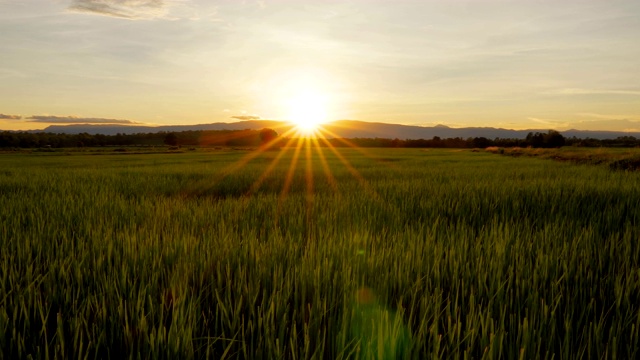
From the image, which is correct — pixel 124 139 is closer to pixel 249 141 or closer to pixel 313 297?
pixel 249 141

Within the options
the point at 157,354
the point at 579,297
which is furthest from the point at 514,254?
the point at 157,354

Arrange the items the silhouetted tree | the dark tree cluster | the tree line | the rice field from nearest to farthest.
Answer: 1. the rice field
2. the silhouetted tree
3. the tree line
4. the dark tree cluster

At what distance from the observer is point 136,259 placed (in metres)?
2.33

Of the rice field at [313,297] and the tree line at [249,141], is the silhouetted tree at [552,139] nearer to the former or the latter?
the tree line at [249,141]

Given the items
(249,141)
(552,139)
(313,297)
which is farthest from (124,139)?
(313,297)

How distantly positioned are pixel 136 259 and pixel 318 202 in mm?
3159

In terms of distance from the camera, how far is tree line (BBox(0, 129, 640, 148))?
69000 mm

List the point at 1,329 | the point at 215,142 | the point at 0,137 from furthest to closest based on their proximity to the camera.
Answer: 1. the point at 215,142
2. the point at 0,137
3. the point at 1,329

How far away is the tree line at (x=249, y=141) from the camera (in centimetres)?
6900

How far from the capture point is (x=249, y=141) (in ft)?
395

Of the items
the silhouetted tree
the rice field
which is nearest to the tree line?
the silhouetted tree

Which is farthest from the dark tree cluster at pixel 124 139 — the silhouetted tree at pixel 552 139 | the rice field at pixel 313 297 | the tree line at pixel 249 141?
the rice field at pixel 313 297

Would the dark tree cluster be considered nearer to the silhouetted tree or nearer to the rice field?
the silhouetted tree

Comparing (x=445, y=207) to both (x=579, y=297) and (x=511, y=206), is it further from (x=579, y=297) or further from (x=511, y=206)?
(x=579, y=297)
